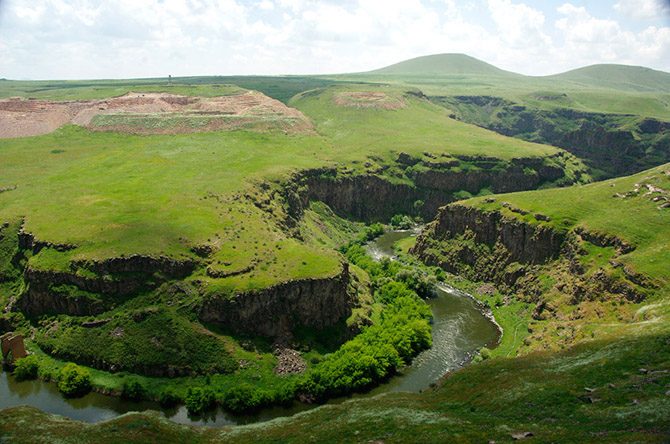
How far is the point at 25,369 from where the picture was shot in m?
99.8

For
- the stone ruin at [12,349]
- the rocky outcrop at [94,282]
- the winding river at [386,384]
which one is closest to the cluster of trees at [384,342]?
the winding river at [386,384]

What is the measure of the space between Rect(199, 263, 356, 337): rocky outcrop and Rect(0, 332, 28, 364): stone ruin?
3540 centimetres

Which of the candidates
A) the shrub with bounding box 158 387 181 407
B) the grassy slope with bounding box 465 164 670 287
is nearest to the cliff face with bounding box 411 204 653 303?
the grassy slope with bounding box 465 164 670 287

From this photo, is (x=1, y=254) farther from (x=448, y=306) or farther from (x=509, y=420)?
(x=509, y=420)

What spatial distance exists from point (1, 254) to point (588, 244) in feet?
475

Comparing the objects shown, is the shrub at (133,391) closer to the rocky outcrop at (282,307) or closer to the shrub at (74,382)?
the shrub at (74,382)

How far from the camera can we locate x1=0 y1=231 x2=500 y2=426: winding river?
90.0 meters

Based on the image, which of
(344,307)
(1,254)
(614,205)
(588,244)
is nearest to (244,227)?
(344,307)

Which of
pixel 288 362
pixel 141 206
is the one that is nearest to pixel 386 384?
pixel 288 362

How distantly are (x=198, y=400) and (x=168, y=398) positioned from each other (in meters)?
6.12

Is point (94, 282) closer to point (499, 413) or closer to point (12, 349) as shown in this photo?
point (12, 349)

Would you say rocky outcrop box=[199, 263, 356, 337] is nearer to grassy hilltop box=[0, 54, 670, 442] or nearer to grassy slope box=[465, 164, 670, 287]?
grassy hilltop box=[0, 54, 670, 442]

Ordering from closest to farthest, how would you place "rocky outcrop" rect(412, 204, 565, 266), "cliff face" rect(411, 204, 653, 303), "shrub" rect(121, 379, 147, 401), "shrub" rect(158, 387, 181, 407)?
"shrub" rect(158, 387, 181, 407) < "shrub" rect(121, 379, 147, 401) < "cliff face" rect(411, 204, 653, 303) < "rocky outcrop" rect(412, 204, 565, 266)

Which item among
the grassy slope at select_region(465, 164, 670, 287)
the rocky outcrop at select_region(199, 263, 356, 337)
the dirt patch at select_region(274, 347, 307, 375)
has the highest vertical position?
the grassy slope at select_region(465, 164, 670, 287)
